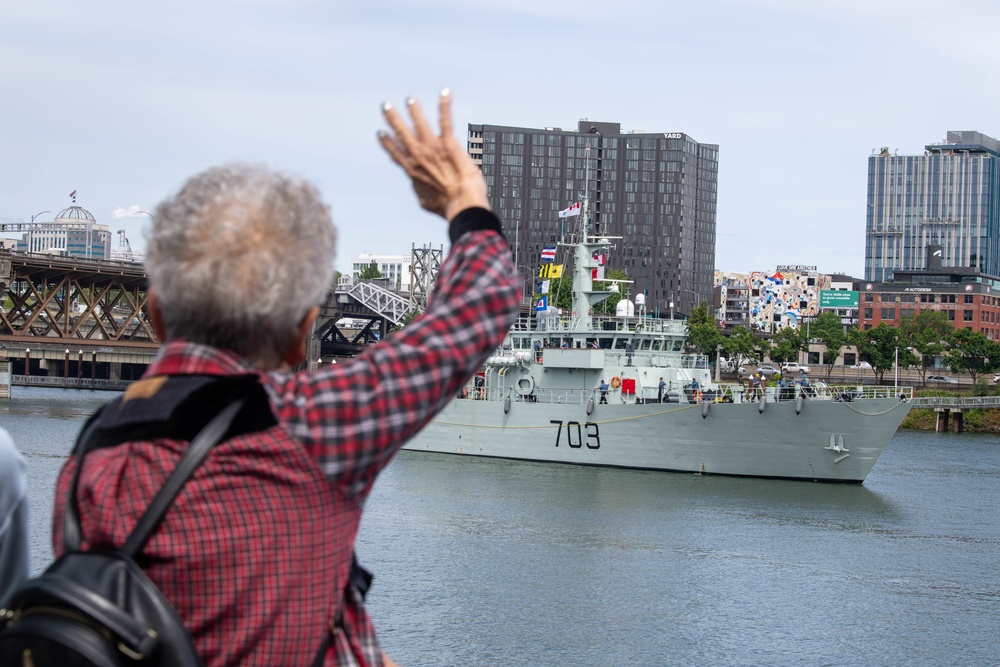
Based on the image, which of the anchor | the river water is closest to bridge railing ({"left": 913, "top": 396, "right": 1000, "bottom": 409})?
the river water

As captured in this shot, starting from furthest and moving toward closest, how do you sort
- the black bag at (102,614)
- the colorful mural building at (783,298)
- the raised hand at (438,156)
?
the colorful mural building at (783,298) < the raised hand at (438,156) < the black bag at (102,614)

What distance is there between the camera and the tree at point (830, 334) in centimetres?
8738

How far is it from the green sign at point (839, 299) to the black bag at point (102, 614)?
111 meters

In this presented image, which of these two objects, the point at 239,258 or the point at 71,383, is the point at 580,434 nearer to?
the point at 239,258

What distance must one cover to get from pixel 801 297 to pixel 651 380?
100575 millimetres

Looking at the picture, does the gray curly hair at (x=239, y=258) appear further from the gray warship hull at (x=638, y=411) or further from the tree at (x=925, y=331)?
the tree at (x=925, y=331)

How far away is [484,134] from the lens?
135500 millimetres

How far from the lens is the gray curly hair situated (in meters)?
2.05

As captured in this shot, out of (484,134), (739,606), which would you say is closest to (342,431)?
(739,606)

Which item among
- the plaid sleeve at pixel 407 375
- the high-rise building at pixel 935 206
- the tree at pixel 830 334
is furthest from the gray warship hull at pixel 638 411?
the high-rise building at pixel 935 206

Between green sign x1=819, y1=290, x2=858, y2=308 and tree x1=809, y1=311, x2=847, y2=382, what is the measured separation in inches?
518

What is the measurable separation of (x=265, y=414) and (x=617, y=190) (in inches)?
5426

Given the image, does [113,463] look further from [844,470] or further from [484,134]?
[484,134]

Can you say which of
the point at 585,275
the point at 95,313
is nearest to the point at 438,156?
the point at 585,275
